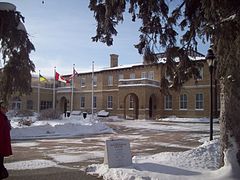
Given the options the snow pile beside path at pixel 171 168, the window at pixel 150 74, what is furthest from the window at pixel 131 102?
the snow pile beside path at pixel 171 168

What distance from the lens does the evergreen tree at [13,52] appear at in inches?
532

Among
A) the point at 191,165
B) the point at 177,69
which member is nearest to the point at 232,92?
the point at 191,165

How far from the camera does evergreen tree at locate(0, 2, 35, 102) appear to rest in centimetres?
1352

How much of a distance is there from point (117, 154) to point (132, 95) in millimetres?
40622

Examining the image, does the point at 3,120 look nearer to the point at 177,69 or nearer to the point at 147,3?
the point at 147,3

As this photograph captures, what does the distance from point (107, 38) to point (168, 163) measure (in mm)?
4173

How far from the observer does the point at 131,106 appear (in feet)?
164

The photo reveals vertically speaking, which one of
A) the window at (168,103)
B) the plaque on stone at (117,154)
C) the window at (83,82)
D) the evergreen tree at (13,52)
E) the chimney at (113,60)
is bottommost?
the plaque on stone at (117,154)

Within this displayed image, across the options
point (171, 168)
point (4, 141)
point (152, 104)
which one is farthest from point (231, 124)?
point (152, 104)

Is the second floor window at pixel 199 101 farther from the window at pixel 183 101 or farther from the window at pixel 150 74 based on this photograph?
the window at pixel 150 74

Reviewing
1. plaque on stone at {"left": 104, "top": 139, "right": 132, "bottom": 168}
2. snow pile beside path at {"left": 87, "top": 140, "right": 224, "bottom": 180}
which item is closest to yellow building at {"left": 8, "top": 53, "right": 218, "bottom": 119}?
snow pile beside path at {"left": 87, "top": 140, "right": 224, "bottom": 180}

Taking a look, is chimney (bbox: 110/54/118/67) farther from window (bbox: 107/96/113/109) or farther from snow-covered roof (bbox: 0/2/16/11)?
snow-covered roof (bbox: 0/2/16/11)

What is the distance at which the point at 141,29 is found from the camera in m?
11.0

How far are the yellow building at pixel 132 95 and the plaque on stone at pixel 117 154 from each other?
32145 mm
